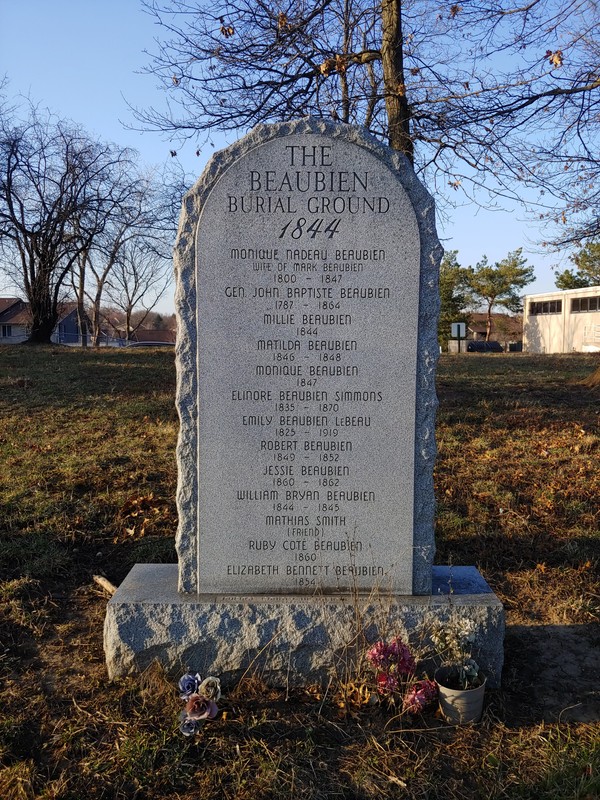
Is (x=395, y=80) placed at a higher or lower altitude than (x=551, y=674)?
higher

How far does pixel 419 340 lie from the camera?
10.7 feet

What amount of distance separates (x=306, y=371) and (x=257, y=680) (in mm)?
1506

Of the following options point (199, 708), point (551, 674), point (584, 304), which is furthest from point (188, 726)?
point (584, 304)

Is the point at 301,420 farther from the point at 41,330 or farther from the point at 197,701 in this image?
the point at 41,330

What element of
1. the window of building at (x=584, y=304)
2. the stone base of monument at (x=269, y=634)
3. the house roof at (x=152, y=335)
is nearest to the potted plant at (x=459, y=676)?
the stone base of monument at (x=269, y=634)

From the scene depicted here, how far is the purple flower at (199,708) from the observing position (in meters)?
2.73

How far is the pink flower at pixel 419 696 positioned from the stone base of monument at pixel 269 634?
0.25 metres

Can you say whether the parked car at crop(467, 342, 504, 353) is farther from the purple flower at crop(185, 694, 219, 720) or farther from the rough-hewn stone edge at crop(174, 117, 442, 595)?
the purple flower at crop(185, 694, 219, 720)

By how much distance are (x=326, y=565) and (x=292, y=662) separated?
0.49 metres

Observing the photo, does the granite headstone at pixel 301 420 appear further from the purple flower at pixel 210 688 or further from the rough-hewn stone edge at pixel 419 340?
the purple flower at pixel 210 688

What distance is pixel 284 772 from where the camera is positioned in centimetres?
255

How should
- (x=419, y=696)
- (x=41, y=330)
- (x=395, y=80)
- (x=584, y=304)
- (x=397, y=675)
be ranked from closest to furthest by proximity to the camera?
1. (x=419, y=696)
2. (x=397, y=675)
3. (x=395, y=80)
4. (x=41, y=330)
5. (x=584, y=304)

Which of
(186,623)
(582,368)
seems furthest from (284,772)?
(582,368)

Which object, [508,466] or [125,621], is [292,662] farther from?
[508,466]
